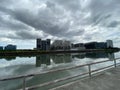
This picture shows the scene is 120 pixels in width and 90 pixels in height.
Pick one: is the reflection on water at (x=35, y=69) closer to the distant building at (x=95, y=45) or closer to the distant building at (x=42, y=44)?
the distant building at (x=42, y=44)

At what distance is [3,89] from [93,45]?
139 meters

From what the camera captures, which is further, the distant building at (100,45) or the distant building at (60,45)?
the distant building at (100,45)

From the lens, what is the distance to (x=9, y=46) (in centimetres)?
12400

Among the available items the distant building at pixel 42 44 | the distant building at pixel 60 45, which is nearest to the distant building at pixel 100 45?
the distant building at pixel 60 45

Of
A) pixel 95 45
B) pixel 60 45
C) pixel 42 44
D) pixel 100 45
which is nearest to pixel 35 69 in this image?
pixel 42 44

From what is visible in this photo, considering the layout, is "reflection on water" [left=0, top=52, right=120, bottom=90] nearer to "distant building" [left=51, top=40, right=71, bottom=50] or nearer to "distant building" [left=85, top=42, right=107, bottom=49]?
"distant building" [left=51, top=40, right=71, bottom=50]

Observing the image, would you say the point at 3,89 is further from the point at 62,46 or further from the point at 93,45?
the point at 93,45

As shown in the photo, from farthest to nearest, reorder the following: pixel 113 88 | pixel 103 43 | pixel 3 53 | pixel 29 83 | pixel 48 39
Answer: pixel 103 43 → pixel 48 39 → pixel 3 53 → pixel 29 83 → pixel 113 88

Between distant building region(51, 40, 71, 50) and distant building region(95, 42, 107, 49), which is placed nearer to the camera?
distant building region(51, 40, 71, 50)

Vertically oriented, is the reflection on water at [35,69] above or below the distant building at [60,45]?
below

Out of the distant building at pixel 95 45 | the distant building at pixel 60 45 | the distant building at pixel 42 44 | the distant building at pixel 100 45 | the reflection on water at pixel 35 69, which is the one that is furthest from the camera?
the distant building at pixel 100 45

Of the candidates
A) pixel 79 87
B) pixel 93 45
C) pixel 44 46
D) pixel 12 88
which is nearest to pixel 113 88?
pixel 79 87

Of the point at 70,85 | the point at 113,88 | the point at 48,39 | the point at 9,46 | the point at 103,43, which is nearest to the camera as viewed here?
the point at 113,88

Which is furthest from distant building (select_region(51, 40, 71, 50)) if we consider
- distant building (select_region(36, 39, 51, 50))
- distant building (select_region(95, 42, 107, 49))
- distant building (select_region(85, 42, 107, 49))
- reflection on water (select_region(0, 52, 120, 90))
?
reflection on water (select_region(0, 52, 120, 90))
